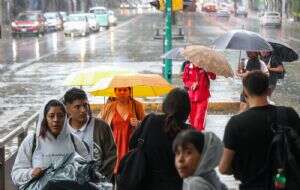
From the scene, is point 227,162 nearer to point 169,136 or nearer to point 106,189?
Result: point 169,136

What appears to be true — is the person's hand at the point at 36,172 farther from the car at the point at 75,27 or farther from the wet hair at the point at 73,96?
the car at the point at 75,27

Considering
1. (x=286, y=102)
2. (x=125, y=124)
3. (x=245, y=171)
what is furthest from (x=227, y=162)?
(x=286, y=102)

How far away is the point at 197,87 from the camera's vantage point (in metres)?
11.4

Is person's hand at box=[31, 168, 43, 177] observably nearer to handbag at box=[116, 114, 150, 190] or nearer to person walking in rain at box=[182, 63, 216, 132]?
handbag at box=[116, 114, 150, 190]

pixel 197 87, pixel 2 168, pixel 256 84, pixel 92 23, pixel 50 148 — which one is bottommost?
pixel 92 23

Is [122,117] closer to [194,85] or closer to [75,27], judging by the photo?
[194,85]

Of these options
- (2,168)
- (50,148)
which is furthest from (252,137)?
(2,168)

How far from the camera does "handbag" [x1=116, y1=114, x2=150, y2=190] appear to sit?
4.80m

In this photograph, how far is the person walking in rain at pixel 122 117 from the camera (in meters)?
7.40

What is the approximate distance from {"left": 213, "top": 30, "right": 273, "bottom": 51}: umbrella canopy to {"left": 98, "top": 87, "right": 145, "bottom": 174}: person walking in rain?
302 centimetres

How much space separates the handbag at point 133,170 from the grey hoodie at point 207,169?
682 millimetres

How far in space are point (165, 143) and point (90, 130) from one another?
1.19 m

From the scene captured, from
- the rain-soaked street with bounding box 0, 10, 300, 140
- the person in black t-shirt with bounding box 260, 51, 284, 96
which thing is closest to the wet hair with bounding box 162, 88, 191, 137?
the rain-soaked street with bounding box 0, 10, 300, 140

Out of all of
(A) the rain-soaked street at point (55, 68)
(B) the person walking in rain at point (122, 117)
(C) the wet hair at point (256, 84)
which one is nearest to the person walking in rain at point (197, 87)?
(A) the rain-soaked street at point (55, 68)
